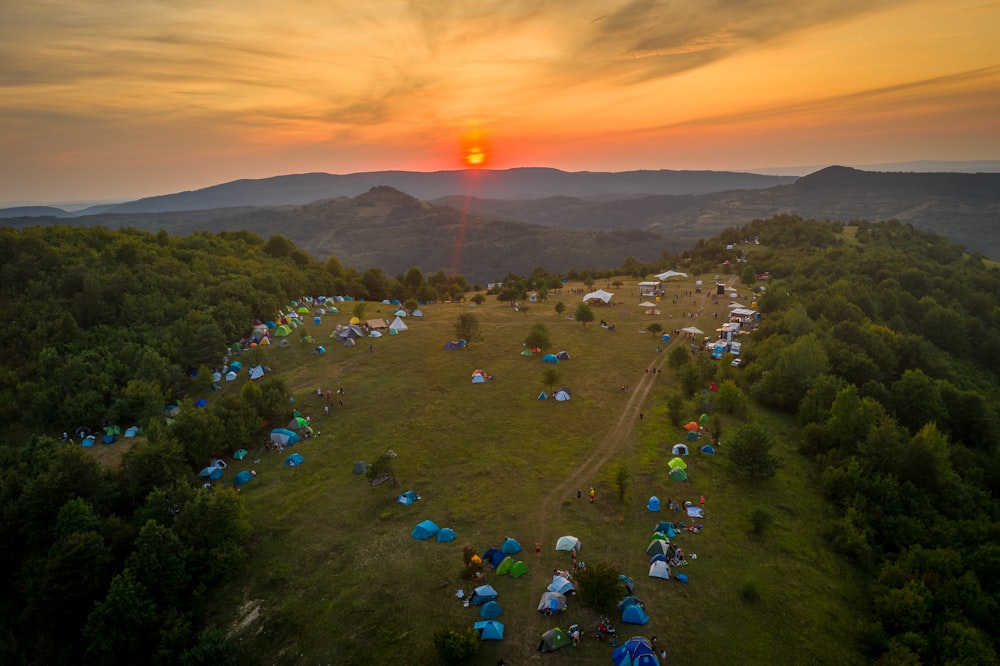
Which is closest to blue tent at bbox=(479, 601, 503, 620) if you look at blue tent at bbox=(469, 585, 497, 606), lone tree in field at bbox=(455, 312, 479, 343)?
blue tent at bbox=(469, 585, 497, 606)

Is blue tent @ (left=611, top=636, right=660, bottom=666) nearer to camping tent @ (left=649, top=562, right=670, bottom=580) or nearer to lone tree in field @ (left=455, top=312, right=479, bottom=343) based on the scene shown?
camping tent @ (left=649, top=562, right=670, bottom=580)

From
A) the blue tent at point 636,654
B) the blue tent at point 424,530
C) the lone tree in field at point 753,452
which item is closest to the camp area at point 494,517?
the blue tent at point 424,530

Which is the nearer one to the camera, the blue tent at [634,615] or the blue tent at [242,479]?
the blue tent at [634,615]

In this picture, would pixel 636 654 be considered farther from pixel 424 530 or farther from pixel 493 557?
pixel 424 530

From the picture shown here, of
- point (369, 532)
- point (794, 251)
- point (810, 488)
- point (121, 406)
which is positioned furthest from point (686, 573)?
point (794, 251)

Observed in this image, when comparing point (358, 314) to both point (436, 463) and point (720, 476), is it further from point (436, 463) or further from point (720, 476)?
point (720, 476)

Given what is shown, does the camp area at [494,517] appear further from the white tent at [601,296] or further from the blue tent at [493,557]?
the white tent at [601,296]
